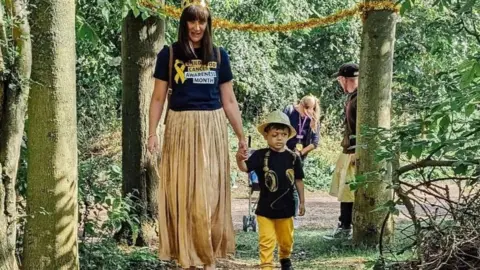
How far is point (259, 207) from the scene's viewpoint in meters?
5.89

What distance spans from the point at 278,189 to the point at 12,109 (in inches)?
102

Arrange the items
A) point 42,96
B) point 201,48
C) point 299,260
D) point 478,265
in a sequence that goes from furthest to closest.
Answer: point 299,260 → point 201,48 → point 42,96 → point 478,265

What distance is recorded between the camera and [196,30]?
5.16 metres

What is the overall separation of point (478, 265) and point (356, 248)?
3.47 metres

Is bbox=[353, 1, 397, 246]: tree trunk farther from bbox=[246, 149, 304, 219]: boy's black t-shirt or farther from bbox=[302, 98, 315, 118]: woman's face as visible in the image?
bbox=[302, 98, 315, 118]: woman's face

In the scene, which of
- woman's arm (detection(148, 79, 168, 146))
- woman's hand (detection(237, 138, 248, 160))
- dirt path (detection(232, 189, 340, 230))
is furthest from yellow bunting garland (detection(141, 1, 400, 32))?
dirt path (detection(232, 189, 340, 230))

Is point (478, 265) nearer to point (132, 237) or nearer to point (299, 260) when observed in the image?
point (299, 260)

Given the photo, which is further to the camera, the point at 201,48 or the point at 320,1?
the point at 320,1

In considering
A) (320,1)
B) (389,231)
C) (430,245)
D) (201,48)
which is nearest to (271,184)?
(201,48)

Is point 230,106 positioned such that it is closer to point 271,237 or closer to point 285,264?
point 271,237

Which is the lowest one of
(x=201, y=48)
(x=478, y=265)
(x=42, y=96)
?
(x=478, y=265)

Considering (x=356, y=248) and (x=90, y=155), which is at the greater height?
(x=90, y=155)

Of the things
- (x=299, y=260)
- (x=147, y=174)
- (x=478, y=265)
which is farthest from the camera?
(x=147, y=174)

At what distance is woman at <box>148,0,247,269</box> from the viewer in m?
5.18
